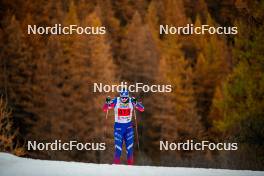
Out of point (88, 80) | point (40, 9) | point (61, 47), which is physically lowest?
point (88, 80)

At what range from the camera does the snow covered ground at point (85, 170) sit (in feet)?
21.9

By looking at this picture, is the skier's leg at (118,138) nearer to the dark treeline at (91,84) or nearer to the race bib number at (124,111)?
the race bib number at (124,111)

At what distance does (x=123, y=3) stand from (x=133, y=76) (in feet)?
70.0

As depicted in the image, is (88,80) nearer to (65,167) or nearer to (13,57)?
(13,57)

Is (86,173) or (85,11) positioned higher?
(85,11)

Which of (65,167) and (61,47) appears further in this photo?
(61,47)

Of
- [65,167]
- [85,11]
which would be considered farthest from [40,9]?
[65,167]

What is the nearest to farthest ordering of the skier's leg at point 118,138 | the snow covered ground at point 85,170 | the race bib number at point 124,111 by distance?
the snow covered ground at point 85,170
the race bib number at point 124,111
the skier's leg at point 118,138

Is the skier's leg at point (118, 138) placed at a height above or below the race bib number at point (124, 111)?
below

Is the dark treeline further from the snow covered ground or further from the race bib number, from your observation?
the snow covered ground

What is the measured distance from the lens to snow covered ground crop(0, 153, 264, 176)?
669cm

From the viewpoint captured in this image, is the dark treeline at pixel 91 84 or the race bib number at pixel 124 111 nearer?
the race bib number at pixel 124 111

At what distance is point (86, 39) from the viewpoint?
3916 centimetres

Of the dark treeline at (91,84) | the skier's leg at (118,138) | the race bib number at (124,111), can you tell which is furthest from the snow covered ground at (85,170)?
the dark treeline at (91,84)
